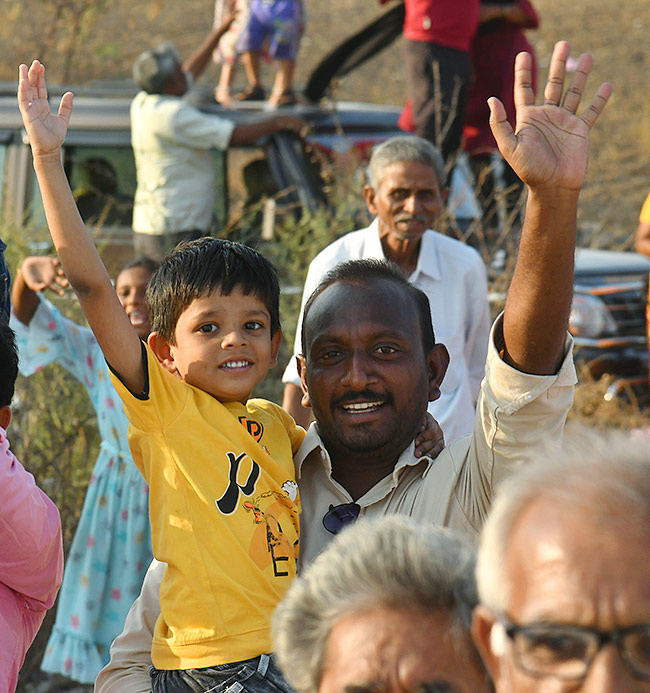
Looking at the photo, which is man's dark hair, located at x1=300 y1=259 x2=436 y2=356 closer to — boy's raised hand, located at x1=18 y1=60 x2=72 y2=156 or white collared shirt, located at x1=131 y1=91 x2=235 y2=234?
boy's raised hand, located at x1=18 y1=60 x2=72 y2=156

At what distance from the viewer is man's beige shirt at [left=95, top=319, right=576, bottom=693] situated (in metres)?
2.28

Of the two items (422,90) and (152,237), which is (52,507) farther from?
(422,90)

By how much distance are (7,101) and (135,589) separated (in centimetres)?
411

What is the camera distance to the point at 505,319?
7.43ft

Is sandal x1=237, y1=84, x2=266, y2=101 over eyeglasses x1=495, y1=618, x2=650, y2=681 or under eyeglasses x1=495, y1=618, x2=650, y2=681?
under

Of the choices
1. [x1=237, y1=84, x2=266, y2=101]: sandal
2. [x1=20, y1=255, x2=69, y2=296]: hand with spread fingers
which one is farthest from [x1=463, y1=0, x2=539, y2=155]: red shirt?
[x1=20, y1=255, x2=69, y2=296]: hand with spread fingers

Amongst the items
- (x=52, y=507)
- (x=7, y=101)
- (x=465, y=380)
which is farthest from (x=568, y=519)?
(x=7, y=101)

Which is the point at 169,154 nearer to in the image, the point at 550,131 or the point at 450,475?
the point at 450,475

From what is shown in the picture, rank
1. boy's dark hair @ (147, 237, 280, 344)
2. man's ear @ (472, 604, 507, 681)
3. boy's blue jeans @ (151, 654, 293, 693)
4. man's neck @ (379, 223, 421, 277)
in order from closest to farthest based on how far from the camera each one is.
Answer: man's ear @ (472, 604, 507, 681) < boy's blue jeans @ (151, 654, 293, 693) < boy's dark hair @ (147, 237, 280, 344) < man's neck @ (379, 223, 421, 277)

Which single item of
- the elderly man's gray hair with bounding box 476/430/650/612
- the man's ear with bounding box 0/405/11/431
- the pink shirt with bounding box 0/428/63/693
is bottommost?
the pink shirt with bounding box 0/428/63/693

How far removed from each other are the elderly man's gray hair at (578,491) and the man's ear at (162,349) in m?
1.53

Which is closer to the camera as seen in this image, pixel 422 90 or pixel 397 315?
pixel 397 315

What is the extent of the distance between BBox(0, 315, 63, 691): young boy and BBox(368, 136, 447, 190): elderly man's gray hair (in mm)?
2384

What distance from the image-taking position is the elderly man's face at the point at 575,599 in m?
1.43
